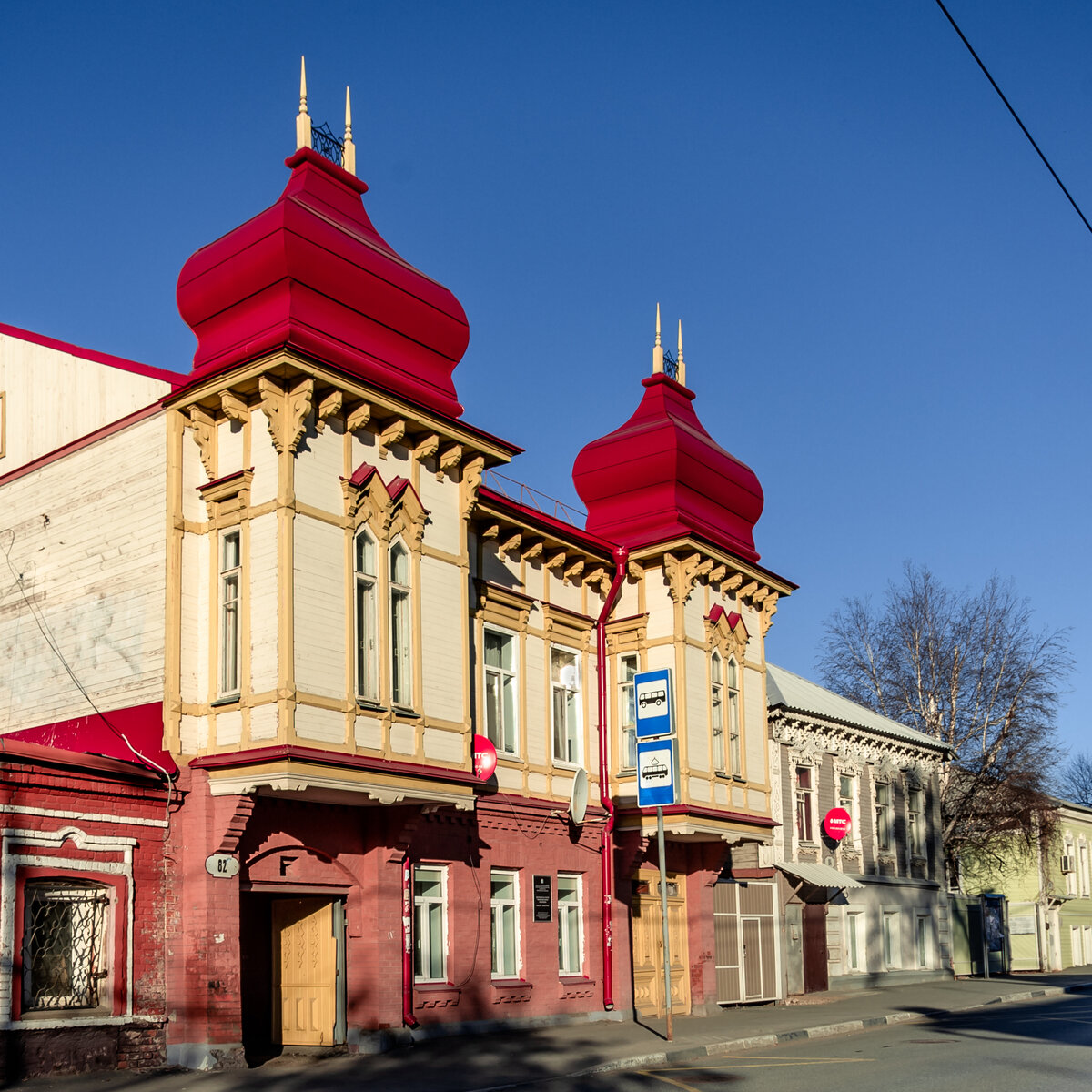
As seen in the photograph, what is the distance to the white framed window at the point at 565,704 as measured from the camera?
2316 cm

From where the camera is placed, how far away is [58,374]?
1980cm

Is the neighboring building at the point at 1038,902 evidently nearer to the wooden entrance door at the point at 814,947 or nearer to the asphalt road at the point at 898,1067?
the wooden entrance door at the point at 814,947

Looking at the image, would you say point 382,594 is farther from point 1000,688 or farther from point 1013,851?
point 1013,851

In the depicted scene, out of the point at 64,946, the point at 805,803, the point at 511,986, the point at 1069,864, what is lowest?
the point at 511,986

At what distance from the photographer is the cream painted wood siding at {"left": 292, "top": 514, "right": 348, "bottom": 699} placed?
16.3m

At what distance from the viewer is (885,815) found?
38000 mm

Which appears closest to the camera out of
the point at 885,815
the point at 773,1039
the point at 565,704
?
the point at 773,1039

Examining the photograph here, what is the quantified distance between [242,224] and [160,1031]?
10.2 m

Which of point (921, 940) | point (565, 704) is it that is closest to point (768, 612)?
point (565, 704)

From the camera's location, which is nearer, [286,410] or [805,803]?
[286,410]

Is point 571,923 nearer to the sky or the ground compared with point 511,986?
nearer to the sky

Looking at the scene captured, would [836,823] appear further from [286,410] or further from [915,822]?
[286,410]

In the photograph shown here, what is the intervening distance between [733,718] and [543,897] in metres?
5.66

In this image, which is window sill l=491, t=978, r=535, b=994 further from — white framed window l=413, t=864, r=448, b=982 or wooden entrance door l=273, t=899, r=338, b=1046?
wooden entrance door l=273, t=899, r=338, b=1046
